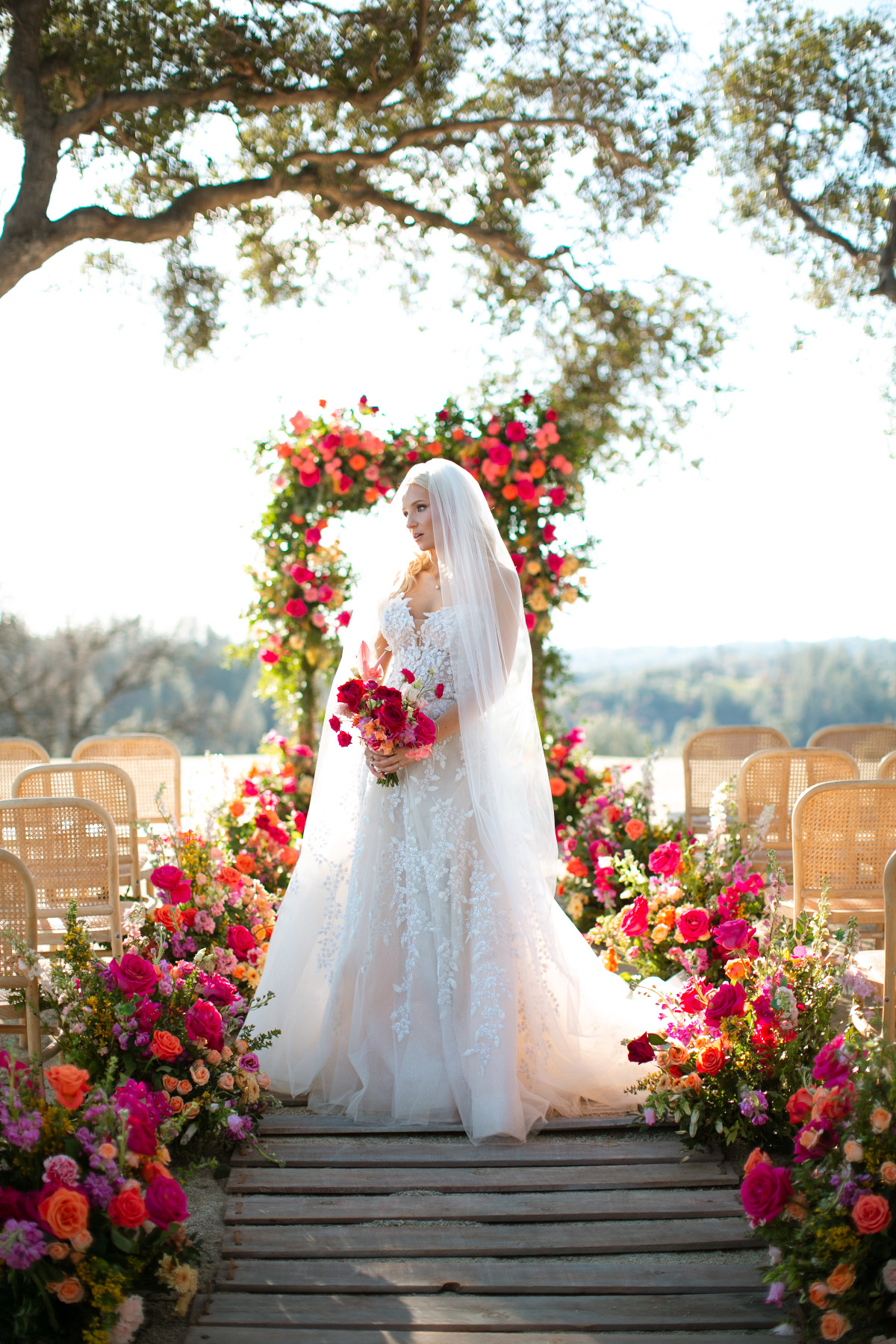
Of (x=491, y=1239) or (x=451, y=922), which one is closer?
(x=491, y=1239)

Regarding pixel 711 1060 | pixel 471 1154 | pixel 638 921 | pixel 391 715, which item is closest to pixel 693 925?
pixel 638 921

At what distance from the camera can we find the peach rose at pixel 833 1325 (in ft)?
6.42

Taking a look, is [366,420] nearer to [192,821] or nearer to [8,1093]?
[192,821]

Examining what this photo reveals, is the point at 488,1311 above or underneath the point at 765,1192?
underneath

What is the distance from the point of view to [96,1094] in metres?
2.24

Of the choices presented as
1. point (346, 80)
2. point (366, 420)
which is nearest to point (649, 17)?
point (346, 80)

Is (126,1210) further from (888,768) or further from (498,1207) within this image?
(888,768)

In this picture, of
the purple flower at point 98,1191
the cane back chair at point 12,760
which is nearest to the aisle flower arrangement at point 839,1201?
the purple flower at point 98,1191

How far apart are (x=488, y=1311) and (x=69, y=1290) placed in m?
0.89

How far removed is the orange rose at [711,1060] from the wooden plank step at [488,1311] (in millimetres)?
688

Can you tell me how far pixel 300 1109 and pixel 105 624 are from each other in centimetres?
1122

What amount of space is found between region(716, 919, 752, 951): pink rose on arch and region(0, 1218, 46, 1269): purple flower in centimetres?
204

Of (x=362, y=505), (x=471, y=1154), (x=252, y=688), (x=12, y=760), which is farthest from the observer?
(x=252, y=688)

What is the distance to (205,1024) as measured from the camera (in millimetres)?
2887
